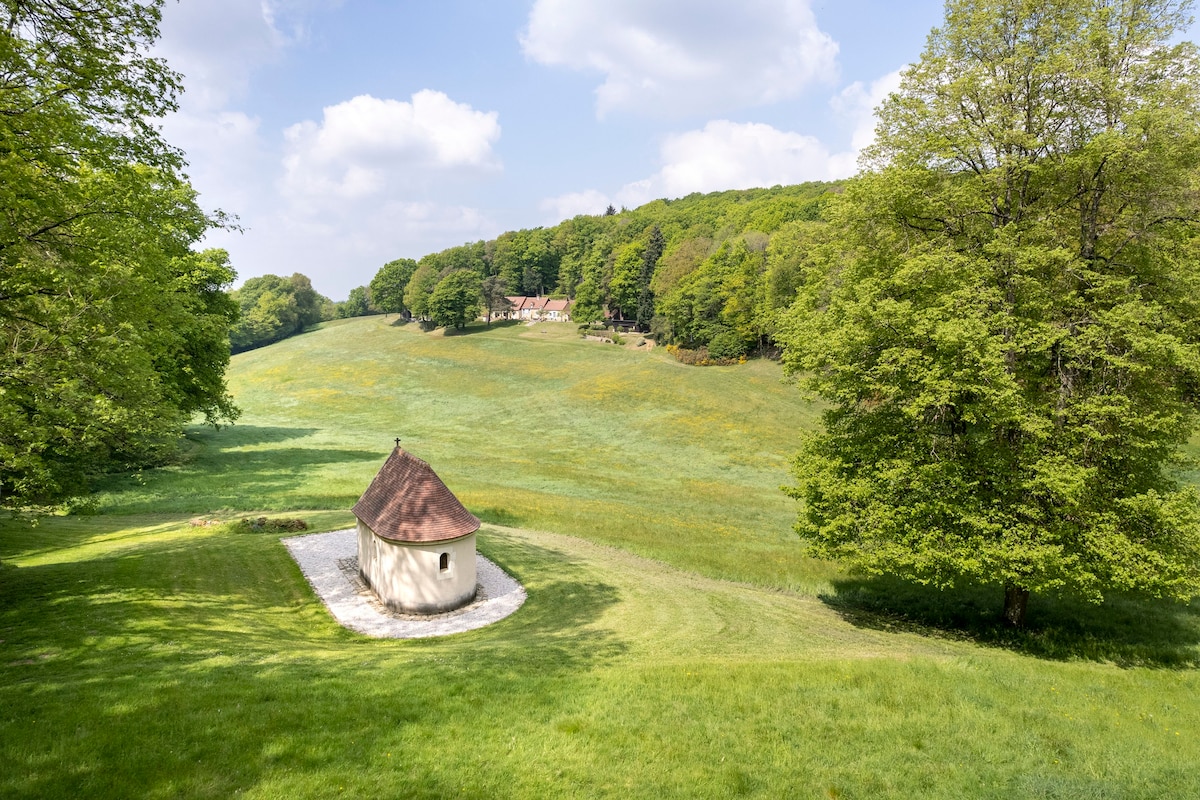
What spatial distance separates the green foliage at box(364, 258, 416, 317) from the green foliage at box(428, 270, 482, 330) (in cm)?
2503

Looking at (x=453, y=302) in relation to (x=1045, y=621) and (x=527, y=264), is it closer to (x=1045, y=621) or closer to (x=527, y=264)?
(x=527, y=264)

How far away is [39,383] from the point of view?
1179 centimetres

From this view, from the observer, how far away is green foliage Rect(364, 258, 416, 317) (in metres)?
121

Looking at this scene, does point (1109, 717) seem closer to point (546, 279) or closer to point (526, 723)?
point (526, 723)

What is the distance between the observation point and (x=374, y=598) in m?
19.8

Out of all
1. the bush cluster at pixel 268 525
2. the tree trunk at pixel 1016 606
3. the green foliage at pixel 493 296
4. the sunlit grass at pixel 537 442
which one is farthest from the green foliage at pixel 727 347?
the bush cluster at pixel 268 525

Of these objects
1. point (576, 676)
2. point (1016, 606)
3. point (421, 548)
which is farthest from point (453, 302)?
point (576, 676)

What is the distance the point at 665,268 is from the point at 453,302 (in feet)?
116

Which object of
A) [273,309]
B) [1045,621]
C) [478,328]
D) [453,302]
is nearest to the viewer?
[1045,621]

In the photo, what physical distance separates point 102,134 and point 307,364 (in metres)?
74.7

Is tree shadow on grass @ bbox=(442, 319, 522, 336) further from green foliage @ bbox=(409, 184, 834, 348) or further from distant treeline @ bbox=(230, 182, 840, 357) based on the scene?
green foliage @ bbox=(409, 184, 834, 348)

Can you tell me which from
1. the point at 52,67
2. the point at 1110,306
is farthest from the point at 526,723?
the point at 1110,306

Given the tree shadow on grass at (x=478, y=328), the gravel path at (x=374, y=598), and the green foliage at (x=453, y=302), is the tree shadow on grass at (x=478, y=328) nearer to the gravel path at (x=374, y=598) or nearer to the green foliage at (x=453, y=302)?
the green foliage at (x=453, y=302)

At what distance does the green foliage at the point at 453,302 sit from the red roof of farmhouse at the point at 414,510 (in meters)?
79.7
